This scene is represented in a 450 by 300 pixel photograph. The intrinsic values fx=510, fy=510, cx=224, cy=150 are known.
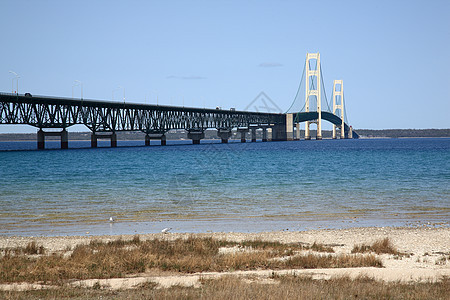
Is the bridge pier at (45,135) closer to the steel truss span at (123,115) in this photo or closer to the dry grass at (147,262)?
the steel truss span at (123,115)

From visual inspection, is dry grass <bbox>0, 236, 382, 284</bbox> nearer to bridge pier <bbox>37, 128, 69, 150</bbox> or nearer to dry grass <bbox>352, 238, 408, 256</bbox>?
dry grass <bbox>352, 238, 408, 256</bbox>

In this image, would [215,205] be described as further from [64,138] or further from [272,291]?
[64,138]

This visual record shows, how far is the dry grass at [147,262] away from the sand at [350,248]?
1.43 feet

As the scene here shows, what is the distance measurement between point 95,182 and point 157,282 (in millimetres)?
32329

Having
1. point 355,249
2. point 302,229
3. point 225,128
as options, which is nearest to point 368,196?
point 302,229

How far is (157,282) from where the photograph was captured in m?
10.1

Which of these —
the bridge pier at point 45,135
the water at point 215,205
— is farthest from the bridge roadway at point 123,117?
the water at point 215,205

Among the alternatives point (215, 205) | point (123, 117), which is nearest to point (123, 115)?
point (123, 117)

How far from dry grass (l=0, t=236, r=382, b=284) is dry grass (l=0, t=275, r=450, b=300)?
129cm

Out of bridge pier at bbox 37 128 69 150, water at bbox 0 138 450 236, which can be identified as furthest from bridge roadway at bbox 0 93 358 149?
water at bbox 0 138 450 236

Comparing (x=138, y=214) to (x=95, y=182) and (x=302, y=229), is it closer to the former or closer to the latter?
(x=302, y=229)

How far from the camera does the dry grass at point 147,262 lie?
35.4ft

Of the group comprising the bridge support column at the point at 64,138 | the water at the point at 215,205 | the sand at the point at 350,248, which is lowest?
the water at the point at 215,205

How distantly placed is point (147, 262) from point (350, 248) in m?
5.59
